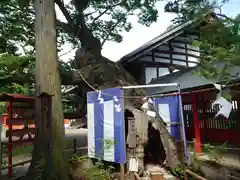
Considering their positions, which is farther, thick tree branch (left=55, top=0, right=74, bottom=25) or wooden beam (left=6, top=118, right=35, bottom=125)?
thick tree branch (left=55, top=0, right=74, bottom=25)

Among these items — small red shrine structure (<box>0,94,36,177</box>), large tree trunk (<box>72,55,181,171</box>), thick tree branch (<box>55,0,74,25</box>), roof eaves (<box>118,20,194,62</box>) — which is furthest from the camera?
roof eaves (<box>118,20,194,62</box>)

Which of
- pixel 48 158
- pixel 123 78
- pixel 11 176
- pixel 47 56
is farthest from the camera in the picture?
pixel 123 78

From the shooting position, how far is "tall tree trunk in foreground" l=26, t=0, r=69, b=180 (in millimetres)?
5461

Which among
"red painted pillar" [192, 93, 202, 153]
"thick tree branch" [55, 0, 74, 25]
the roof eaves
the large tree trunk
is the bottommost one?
"red painted pillar" [192, 93, 202, 153]

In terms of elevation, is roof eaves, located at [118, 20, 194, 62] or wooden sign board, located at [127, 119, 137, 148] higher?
roof eaves, located at [118, 20, 194, 62]

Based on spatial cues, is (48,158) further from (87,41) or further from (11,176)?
(87,41)

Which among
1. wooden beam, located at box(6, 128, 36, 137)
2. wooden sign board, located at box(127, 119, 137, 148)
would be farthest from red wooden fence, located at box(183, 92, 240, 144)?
wooden beam, located at box(6, 128, 36, 137)

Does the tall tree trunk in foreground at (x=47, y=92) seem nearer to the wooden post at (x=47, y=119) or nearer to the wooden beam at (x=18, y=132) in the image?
the wooden post at (x=47, y=119)

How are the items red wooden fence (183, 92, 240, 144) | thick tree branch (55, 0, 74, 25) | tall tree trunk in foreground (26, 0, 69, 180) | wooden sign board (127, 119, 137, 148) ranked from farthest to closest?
1. red wooden fence (183, 92, 240, 144)
2. thick tree branch (55, 0, 74, 25)
3. wooden sign board (127, 119, 137, 148)
4. tall tree trunk in foreground (26, 0, 69, 180)

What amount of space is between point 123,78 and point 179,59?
5604 mm

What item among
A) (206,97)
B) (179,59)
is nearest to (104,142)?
(206,97)

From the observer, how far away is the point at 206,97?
11.6 m

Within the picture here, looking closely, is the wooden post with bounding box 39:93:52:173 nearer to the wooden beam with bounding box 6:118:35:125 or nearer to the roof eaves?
the wooden beam with bounding box 6:118:35:125

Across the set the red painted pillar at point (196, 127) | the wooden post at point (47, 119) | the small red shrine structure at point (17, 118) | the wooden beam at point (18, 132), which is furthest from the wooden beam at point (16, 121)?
the red painted pillar at point (196, 127)
